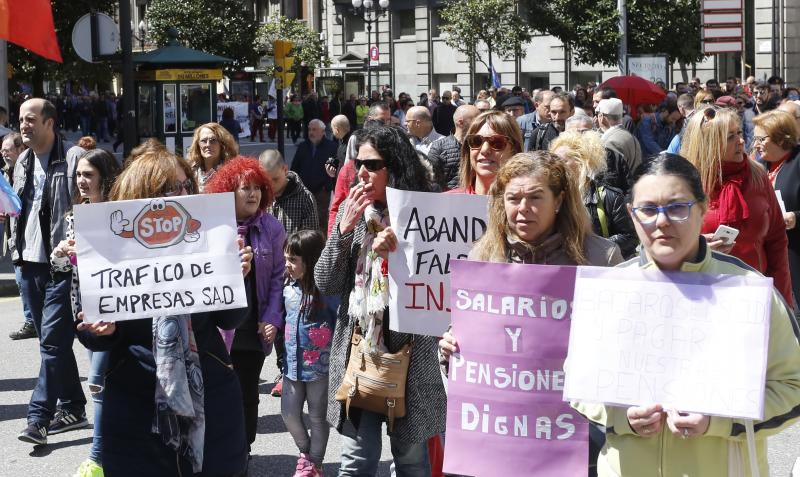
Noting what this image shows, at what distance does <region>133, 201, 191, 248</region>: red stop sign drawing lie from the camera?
4.32m

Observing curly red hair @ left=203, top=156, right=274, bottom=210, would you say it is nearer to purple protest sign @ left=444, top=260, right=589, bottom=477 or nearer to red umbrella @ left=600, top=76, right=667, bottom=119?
purple protest sign @ left=444, top=260, right=589, bottom=477

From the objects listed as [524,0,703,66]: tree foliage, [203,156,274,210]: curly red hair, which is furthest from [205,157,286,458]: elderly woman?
[524,0,703,66]: tree foliage

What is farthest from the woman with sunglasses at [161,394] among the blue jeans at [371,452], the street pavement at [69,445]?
the street pavement at [69,445]

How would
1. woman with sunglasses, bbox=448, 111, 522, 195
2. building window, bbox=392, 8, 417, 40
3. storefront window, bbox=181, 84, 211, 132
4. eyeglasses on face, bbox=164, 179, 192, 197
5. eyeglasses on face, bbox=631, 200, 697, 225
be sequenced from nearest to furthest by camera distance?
eyeglasses on face, bbox=631, 200, 697, 225 → eyeglasses on face, bbox=164, 179, 192, 197 → woman with sunglasses, bbox=448, 111, 522, 195 → storefront window, bbox=181, 84, 211, 132 → building window, bbox=392, 8, 417, 40

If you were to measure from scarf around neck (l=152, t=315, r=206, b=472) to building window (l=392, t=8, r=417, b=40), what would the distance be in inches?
1809

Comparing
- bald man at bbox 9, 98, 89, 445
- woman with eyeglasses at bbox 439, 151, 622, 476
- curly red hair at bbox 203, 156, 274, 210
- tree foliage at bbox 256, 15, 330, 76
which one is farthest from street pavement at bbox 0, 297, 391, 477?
tree foliage at bbox 256, 15, 330, 76

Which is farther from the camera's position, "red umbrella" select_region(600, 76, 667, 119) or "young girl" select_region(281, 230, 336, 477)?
"red umbrella" select_region(600, 76, 667, 119)

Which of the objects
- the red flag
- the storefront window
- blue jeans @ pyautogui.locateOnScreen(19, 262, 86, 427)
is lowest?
blue jeans @ pyautogui.locateOnScreen(19, 262, 86, 427)

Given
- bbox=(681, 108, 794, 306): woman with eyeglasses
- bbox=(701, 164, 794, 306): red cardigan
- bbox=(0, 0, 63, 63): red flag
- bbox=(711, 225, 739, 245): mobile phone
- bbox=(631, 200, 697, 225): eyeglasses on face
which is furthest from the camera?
bbox=(0, 0, 63, 63): red flag

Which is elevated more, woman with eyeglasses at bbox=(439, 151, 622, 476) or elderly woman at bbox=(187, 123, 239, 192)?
elderly woman at bbox=(187, 123, 239, 192)

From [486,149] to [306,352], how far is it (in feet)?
5.44

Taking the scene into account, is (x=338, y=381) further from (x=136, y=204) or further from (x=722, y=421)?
(x=722, y=421)

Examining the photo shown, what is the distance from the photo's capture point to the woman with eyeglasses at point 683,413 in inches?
123

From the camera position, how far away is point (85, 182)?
5.51m
